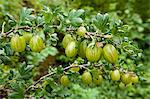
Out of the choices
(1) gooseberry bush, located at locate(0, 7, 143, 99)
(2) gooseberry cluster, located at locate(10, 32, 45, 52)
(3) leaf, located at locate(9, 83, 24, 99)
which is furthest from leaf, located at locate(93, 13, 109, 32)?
(3) leaf, located at locate(9, 83, 24, 99)

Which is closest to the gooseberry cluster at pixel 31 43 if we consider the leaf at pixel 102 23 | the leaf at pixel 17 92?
the leaf at pixel 102 23

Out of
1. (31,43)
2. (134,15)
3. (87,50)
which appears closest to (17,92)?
(31,43)

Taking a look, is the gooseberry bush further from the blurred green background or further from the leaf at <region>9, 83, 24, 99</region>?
the blurred green background

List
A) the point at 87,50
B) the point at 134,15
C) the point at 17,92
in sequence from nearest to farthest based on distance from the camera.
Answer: the point at 87,50 < the point at 17,92 < the point at 134,15

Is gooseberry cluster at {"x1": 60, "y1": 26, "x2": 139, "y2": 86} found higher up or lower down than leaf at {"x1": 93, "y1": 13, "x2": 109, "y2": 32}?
lower down

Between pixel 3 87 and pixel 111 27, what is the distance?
74 cm

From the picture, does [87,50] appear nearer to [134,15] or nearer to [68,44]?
[68,44]

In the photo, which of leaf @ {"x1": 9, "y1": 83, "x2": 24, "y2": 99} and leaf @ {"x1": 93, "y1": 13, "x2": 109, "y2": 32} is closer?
leaf @ {"x1": 93, "y1": 13, "x2": 109, "y2": 32}

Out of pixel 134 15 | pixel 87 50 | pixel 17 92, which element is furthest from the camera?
pixel 134 15

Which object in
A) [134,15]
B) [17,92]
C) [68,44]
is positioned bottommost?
[17,92]

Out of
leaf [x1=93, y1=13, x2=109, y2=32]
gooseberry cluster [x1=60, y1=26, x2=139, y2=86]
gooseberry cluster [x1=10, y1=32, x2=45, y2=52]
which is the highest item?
leaf [x1=93, y1=13, x2=109, y2=32]

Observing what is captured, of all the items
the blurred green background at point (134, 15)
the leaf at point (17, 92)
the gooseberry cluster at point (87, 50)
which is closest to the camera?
the gooseberry cluster at point (87, 50)

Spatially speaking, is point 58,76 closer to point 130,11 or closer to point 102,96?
point 102,96

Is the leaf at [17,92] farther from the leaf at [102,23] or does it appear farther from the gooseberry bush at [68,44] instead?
the leaf at [102,23]
